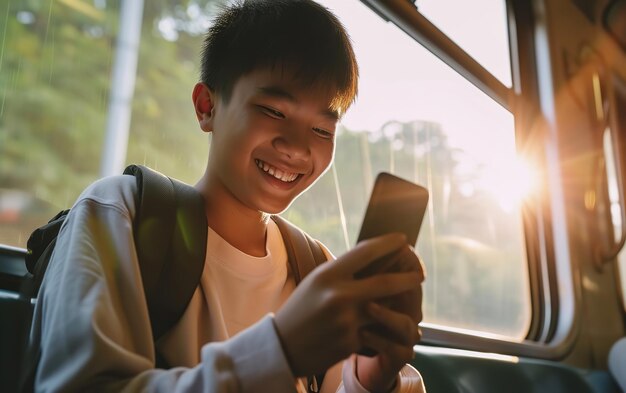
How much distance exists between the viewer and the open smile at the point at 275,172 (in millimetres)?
796

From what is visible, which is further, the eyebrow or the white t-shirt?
the eyebrow

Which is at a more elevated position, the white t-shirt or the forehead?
A: the forehead

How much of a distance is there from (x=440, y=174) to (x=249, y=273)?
4.21ft

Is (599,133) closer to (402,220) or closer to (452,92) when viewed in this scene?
(452,92)

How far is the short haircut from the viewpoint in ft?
2.62

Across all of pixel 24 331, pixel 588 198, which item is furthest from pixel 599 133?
pixel 24 331

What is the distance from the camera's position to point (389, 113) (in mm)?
1683

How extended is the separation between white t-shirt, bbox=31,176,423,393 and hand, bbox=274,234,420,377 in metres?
0.02

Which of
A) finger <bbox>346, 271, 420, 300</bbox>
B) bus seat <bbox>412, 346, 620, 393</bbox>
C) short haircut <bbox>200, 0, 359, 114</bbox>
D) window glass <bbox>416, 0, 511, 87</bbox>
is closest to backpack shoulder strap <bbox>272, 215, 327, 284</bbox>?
short haircut <bbox>200, 0, 359, 114</bbox>

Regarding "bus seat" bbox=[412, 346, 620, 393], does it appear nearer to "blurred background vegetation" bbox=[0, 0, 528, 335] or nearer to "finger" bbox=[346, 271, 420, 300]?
"blurred background vegetation" bbox=[0, 0, 528, 335]

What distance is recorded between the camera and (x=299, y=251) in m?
0.92

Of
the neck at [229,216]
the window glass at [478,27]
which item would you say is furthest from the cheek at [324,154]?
the window glass at [478,27]

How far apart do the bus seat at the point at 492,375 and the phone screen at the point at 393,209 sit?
73 centimetres

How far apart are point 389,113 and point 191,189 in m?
1.01
